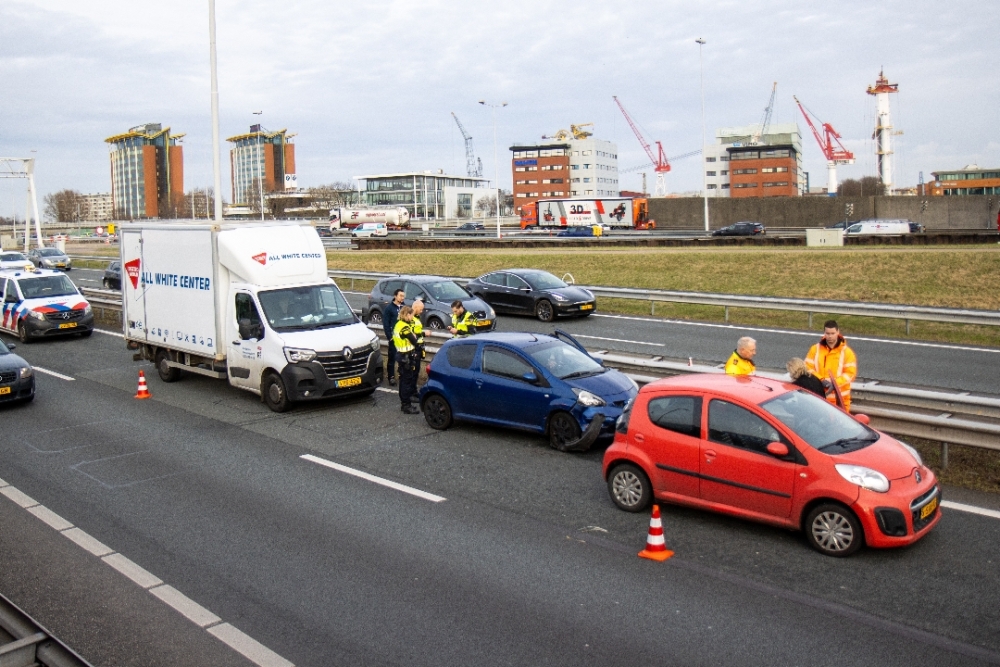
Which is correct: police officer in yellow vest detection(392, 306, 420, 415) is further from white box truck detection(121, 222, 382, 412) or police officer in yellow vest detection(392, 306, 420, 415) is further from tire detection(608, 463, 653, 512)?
tire detection(608, 463, 653, 512)

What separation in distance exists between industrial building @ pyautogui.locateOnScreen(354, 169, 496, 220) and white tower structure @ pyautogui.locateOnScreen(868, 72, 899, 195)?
70.0 meters

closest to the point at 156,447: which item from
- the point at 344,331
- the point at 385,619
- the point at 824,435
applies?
the point at 344,331

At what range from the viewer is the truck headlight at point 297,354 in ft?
46.3

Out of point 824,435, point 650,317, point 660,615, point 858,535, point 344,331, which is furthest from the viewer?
point 650,317

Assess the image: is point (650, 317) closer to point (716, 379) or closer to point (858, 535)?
point (716, 379)

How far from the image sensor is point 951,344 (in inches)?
794

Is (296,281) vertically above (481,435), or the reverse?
(296,281)

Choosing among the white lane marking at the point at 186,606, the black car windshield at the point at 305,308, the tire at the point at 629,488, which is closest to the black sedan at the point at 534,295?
the black car windshield at the point at 305,308

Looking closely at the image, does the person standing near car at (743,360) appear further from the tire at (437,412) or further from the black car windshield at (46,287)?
the black car windshield at (46,287)

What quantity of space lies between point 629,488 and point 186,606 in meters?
4.39

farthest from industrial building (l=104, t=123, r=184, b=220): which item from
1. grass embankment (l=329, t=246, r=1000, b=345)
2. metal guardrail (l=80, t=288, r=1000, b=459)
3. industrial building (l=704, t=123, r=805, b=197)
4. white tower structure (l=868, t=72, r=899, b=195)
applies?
metal guardrail (l=80, t=288, r=1000, b=459)

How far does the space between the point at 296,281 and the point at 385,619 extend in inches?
378

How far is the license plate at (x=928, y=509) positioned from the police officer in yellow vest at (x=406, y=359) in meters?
8.11

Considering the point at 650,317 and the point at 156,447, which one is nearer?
the point at 156,447
